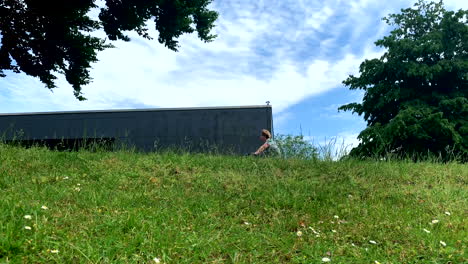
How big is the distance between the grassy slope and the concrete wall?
1183 centimetres

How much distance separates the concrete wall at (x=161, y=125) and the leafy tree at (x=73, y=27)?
19.3 feet

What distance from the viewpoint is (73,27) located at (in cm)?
1446

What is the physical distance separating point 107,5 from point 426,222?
12982 mm

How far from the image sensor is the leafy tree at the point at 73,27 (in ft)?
43.6

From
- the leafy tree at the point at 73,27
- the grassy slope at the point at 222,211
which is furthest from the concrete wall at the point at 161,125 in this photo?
the grassy slope at the point at 222,211

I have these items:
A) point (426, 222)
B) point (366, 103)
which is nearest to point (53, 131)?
point (366, 103)

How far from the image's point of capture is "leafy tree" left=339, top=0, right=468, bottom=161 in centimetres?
1945

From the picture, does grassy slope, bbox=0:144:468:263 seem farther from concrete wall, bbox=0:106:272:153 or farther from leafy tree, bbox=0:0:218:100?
concrete wall, bbox=0:106:272:153

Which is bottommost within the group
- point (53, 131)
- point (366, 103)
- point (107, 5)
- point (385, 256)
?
point (385, 256)

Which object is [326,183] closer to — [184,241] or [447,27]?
[184,241]

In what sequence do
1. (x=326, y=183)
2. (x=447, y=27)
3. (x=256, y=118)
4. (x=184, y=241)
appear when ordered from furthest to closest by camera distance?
(x=447, y=27) → (x=256, y=118) → (x=326, y=183) → (x=184, y=241)

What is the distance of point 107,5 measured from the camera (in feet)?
45.6

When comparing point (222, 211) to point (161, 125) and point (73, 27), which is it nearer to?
point (73, 27)

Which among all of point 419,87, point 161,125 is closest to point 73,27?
point 161,125
